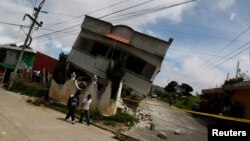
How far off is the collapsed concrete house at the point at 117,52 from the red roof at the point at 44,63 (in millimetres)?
11679

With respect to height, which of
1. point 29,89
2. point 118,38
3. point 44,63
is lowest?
point 29,89

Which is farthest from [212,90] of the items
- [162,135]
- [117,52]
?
[162,135]

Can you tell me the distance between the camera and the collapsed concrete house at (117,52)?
24375mm

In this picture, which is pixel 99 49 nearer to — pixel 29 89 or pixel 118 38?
pixel 118 38

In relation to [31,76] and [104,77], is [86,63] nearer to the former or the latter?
[104,77]

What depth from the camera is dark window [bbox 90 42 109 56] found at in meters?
27.2

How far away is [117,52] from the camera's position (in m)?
26.1

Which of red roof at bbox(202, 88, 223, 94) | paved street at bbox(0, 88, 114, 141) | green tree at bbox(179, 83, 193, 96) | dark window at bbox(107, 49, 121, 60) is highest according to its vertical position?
green tree at bbox(179, 83, 193, 96)

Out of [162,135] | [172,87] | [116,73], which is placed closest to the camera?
[162,135]

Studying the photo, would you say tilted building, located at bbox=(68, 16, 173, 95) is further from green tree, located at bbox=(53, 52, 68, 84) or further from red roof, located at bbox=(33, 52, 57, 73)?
red roof, located at bbox=(33, 52, 57, 73)

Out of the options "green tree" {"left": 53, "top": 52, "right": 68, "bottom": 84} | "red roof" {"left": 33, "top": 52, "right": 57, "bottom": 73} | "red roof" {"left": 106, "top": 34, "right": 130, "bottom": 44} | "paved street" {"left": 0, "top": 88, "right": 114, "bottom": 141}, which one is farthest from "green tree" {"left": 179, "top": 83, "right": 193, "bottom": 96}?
"paved street" {"left": 0, "top": 88, "right": 114, "bottom": 141}

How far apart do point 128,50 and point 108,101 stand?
197 inches

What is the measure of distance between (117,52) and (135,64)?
166 centimetres

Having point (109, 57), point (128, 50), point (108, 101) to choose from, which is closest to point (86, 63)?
point (109, 57)
